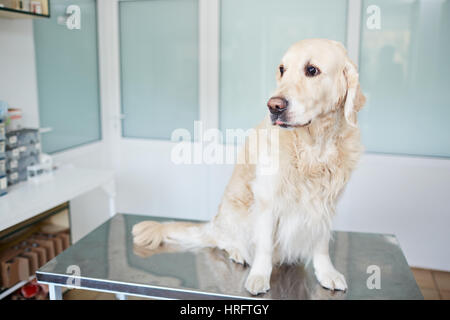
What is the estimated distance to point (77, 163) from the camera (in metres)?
2.84

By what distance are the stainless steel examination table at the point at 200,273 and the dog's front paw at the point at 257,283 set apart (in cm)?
2

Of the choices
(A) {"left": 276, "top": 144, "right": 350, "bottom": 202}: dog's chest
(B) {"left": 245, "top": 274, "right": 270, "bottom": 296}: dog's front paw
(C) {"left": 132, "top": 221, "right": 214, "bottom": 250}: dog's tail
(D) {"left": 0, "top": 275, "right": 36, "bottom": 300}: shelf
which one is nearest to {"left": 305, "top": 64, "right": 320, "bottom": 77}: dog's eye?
(A) {"left": 276, "top": 144, "right": 350, "bottom": 202}: dog's chest

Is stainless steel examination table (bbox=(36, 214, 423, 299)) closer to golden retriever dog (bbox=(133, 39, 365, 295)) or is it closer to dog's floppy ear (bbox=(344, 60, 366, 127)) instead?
golden retriever dog (bbox=(133, 39, 365, 295))

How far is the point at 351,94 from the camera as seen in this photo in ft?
3.39

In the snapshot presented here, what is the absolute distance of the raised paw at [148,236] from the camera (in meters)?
1.47

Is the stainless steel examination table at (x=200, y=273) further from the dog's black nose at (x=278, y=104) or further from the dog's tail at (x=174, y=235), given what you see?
the dog's black nose at (x=278, y=104)

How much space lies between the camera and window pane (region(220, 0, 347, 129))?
262 centimetres

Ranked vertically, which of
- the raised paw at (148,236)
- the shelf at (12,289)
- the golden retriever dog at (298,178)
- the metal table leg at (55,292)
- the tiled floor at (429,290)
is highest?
the golden retriever dog at (298,178)

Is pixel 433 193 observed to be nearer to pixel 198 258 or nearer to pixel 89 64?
pixel 198 258

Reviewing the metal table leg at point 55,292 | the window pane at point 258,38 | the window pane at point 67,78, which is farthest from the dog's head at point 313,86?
the window pane at point 67,78

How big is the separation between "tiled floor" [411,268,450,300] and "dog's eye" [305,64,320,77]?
171 centimetres
